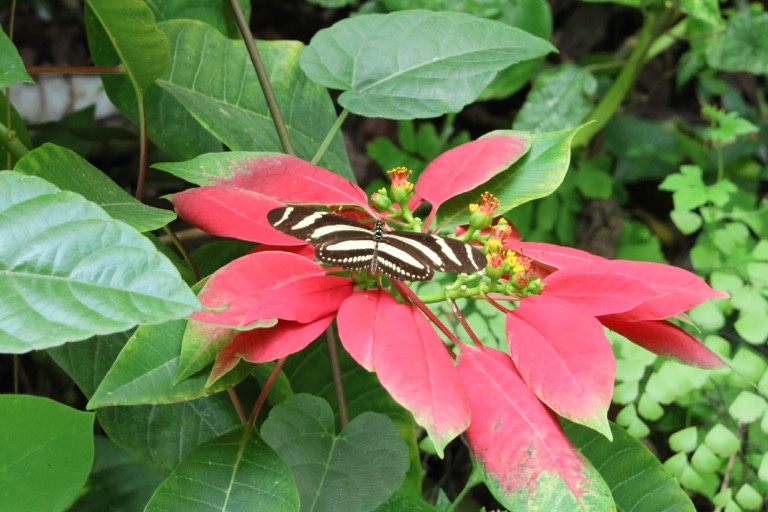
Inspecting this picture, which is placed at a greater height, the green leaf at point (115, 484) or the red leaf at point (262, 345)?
the red leaf at point (262, 345)

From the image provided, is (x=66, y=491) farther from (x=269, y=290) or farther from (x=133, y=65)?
(x=133, y=65)

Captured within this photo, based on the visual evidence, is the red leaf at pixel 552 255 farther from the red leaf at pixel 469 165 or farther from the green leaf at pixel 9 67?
the green leaf at pixel 9 67

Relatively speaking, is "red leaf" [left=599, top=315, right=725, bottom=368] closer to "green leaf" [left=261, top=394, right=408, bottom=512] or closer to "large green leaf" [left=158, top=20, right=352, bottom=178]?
"green leaf" [left=261, top=394, right=408, bottom=512]

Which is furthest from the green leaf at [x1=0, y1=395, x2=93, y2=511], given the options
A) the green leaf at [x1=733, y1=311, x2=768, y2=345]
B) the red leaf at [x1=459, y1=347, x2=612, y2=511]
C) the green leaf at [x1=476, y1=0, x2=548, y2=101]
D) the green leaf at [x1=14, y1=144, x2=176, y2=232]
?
the green leaf at [x1=476, y1=0, x2=548, y2=101]

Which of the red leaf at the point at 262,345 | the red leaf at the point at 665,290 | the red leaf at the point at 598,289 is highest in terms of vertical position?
the red leaf at the point at 262,345

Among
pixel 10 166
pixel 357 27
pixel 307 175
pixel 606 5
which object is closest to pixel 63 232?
pixel 307 175

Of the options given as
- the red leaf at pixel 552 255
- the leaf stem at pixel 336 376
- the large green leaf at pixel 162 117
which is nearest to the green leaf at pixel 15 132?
the large green leaf at pixel 162 117

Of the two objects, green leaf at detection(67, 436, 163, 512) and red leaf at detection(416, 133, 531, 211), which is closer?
red leaf at detection(416, 133, 531, 211)
